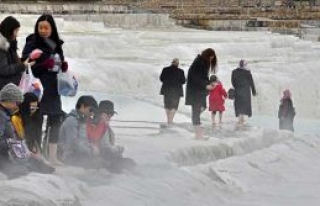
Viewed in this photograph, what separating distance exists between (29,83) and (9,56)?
271 mm

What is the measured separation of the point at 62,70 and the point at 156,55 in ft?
57.0

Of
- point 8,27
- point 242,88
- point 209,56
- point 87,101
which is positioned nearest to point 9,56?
point 8,27

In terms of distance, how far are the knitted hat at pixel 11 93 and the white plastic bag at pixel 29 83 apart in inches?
17.6

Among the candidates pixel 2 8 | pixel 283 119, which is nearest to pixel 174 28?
pixel 2 8

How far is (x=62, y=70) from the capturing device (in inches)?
287

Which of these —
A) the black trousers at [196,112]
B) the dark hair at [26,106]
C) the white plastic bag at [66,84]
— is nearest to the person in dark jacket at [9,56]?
the dark hair at [26,106]

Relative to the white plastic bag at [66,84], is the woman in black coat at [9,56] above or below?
above

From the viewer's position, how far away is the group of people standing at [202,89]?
10.0 m

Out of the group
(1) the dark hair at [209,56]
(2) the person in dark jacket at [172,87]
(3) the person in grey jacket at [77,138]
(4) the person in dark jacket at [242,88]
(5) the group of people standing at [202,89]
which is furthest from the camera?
(4) the person in dark jacket at [242,88]

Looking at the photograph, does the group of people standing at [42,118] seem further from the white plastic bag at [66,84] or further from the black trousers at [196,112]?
the black trousers at [196,112]

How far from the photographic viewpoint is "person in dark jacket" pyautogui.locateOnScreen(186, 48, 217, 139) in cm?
993

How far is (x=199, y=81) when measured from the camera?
10.0m

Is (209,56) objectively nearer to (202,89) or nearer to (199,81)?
(199,81)

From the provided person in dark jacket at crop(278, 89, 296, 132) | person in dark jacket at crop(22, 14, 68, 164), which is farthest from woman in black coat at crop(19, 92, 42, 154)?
person in dark jacket at crop(278, 89, 296, 132)
